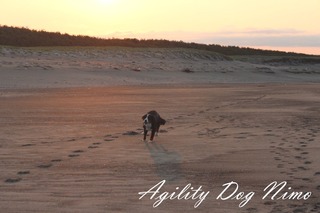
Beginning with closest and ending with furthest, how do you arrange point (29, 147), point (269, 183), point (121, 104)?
point (269, 183), point (29, 147), point (121, 104)

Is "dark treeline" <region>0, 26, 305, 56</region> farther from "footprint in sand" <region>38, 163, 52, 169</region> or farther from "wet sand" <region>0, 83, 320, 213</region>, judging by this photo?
"footprint in sand" <region>38, 163, 52, 169</region>

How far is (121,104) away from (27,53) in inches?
767

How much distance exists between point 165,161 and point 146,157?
39 cm

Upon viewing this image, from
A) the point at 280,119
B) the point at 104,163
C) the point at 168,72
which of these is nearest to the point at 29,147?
the point at 104,163

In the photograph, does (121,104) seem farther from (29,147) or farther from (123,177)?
(123,177)

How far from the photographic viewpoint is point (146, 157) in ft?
27.1

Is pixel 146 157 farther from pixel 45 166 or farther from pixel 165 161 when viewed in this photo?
pixel 45 166

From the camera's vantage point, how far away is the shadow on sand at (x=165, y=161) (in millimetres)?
7053

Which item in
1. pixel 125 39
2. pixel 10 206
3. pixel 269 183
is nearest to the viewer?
pixel 10 206

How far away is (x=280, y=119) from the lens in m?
12.9

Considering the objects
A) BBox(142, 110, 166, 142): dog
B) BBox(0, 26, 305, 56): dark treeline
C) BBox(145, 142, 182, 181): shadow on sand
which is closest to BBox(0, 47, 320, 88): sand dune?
BBox(0, 26, 305, 56): dark treeline

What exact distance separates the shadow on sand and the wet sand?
1cm

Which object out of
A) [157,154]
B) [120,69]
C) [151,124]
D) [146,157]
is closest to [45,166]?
[146,157]

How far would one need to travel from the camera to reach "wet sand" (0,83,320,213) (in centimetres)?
575
